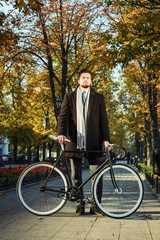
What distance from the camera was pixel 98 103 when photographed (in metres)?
5.53

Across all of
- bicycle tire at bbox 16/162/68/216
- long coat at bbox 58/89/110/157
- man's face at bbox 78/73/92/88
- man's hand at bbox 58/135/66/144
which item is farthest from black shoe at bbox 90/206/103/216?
man's face at bbox 78/73/92/88

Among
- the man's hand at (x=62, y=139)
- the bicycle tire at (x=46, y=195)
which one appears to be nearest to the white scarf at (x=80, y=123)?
the man's hand at (x=62, y=139)

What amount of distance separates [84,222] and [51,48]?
12.8 m

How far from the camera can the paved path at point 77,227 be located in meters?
4.02

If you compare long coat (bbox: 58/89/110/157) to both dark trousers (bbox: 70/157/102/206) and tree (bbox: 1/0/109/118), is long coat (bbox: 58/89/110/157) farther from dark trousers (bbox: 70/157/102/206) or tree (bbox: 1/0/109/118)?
tree (bbox: 1/0/109/118)

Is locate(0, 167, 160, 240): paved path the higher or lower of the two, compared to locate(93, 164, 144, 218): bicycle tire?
lower

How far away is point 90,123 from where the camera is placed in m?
5.41

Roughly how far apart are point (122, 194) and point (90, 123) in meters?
1.23

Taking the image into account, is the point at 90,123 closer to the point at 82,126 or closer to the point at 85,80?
the point at 82,126

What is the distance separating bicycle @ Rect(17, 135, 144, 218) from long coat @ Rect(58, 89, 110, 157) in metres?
0.27

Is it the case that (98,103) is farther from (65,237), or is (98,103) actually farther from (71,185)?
(65,237)

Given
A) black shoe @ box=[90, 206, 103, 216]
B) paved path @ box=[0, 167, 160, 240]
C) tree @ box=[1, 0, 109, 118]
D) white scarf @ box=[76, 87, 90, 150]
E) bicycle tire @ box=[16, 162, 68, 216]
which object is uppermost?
tree @ box=[1, 0, 109, 118]

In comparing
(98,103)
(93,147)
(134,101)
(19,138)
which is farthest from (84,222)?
(19,138)

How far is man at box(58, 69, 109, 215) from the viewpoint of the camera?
5324mm
